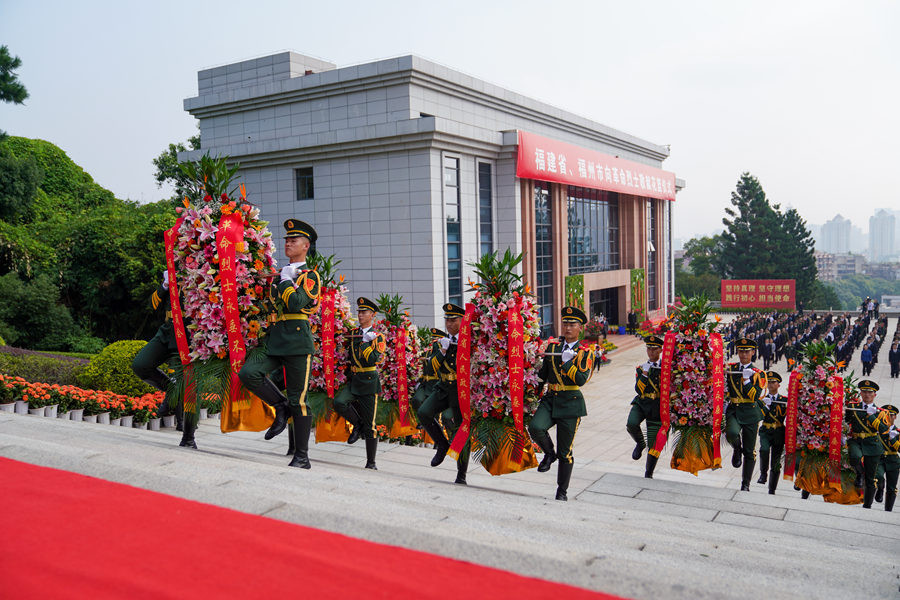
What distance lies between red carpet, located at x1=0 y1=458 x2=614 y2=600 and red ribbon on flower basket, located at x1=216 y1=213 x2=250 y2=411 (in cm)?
210

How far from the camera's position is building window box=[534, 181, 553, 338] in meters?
25.2

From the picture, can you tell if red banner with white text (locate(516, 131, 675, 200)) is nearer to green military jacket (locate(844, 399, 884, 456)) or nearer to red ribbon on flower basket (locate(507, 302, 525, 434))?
green military jacket (locate(844, 399, 884, 456))

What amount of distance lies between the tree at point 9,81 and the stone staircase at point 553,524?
47.9 ft

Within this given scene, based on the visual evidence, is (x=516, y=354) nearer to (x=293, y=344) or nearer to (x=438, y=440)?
(x=438, y=440)

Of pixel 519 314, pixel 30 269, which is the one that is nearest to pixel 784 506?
pixel 519 314

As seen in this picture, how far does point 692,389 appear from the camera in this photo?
7.39m

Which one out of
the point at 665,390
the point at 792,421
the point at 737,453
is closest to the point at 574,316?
the point at 665,390

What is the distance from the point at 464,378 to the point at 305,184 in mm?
16970

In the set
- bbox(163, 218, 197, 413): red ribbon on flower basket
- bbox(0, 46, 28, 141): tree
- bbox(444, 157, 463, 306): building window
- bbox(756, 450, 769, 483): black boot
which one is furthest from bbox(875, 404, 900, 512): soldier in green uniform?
bbox(0, 46, 28, 141): tree

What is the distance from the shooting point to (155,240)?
66.6 ft

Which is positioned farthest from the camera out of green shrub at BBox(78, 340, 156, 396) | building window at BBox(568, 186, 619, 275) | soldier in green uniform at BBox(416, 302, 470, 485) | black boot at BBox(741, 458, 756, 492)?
building window at BBox(568, 186, 619, 275)

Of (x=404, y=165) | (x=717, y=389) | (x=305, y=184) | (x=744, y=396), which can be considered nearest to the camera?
(x=717, y=389)

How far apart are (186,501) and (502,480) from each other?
4107 millimetres

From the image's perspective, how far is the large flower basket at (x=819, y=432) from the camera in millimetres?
7543
